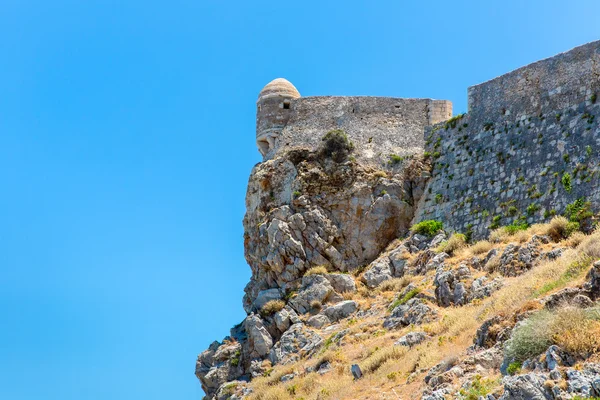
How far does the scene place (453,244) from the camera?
2262 cm

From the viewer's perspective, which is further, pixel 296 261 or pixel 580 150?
pixel 296 261

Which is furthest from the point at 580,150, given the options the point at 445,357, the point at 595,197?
the point at 445,357

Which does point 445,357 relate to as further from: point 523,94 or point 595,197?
point 523,94

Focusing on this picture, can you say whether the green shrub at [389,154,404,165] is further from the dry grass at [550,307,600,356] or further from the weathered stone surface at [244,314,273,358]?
the dry grass at [550,307,600,356]

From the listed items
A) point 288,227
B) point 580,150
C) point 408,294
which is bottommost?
point 408,294

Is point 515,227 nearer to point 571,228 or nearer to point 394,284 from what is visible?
point 571,228

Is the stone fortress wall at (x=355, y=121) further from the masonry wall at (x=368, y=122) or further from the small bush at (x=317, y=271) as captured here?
the small bush at (x=317, y=271)

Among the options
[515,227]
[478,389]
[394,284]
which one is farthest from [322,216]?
[478,389]

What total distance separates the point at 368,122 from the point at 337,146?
142 centimetres

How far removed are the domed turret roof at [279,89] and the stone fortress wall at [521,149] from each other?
494 centimetres

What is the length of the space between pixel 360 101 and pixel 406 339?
1163cm

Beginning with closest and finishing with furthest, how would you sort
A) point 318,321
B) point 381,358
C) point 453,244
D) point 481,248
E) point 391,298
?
1. point 381,358
2. point 481,248
3. point 391,298
4. point 453,244
5. point 318,321

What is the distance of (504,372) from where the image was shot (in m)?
11.8

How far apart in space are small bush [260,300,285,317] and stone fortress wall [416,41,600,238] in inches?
187
